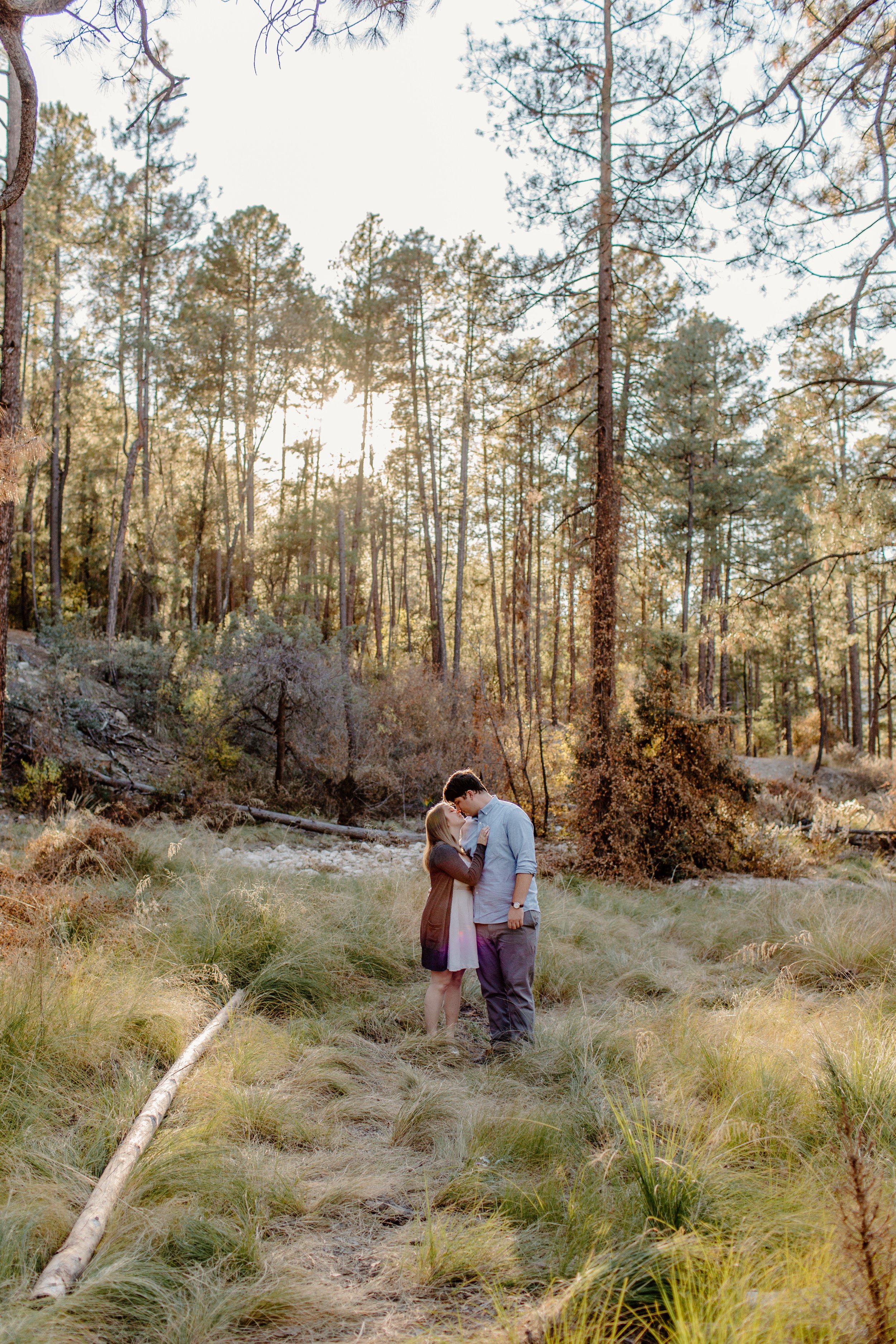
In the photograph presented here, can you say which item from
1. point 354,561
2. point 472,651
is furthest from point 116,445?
point 472,651

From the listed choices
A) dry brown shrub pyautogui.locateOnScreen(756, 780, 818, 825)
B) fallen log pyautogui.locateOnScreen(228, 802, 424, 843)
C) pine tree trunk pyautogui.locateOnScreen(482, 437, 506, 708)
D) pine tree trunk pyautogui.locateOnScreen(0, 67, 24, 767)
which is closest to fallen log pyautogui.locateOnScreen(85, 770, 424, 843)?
fallen log pyautogui.locateOnScreen(228, 802, 424, 843)

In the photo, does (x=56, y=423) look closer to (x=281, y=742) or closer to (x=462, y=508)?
(x=462, y=508)

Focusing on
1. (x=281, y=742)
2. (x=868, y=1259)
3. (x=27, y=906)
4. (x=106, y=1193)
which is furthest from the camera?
(x=281, y=742)

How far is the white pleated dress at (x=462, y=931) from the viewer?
449cm

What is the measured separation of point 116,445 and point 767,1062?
30565mm

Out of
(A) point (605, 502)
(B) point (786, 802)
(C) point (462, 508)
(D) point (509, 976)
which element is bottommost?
(B) point (786, 802)

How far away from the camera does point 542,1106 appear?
11.0 feet

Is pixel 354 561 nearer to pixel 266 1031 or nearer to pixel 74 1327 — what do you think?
pixel 266 1031

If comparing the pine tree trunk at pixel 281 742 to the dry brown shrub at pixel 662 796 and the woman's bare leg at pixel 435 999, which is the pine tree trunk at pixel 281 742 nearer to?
the dry brown shrub at pixel 662 796

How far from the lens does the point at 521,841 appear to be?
14.8 ft

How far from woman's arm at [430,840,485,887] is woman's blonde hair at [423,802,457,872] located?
0.02 m

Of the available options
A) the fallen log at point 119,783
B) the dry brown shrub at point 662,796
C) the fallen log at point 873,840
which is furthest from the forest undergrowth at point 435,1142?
the fallen log at point 873,840

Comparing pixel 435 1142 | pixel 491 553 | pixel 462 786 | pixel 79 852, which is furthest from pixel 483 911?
pixel 491 553

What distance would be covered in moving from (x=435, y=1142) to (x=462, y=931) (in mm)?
1395
